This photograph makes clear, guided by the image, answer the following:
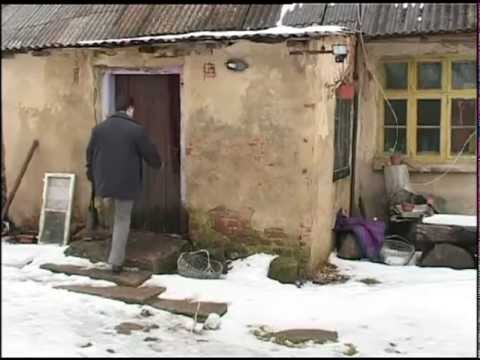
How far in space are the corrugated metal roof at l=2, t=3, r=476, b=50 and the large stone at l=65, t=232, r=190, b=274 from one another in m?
2.73

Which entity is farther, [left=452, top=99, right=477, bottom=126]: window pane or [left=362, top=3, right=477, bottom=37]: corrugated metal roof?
[left=452, top=99, right=477, bottom=126]: window pane

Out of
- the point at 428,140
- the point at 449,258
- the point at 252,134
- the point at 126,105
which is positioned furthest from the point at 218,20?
the point at 449,258

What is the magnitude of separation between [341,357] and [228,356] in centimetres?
87

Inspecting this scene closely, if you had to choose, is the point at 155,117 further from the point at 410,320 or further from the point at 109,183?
the point at 410,320

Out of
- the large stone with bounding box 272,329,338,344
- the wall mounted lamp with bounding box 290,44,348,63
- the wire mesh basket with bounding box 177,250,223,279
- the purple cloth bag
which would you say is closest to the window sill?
the purple cloth bag

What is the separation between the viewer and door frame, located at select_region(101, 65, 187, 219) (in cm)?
841

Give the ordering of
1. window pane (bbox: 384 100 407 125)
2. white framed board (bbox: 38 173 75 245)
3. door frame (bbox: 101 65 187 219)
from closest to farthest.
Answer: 1. door frame (bbox: 101 65 187 219)
2. white framed board (bbox: 38 173 75 245)
3. window pane (bbox: 384 100 407 125)

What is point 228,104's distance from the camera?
26.2 ft

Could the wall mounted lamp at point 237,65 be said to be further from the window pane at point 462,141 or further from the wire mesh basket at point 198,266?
the window pane at point 462,141

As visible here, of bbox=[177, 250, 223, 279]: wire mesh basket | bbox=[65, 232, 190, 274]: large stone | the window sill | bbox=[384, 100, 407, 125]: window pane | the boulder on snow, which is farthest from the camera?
bbox=[384, 100, 407, 125]: window pane

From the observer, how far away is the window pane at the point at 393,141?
33.6 ft

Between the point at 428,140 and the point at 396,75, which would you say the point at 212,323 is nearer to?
the point at 428,140

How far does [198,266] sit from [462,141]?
459 centimetres

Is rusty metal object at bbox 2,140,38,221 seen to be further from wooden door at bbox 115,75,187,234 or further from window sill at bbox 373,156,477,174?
window sill at bbox 373,156,477,174
